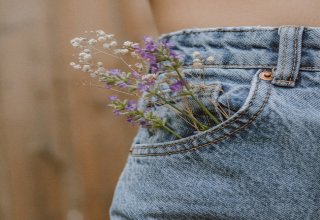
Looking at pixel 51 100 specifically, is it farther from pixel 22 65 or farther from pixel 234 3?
pixel 234 3

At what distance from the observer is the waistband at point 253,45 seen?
840mm

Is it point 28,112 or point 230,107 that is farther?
point 28,112

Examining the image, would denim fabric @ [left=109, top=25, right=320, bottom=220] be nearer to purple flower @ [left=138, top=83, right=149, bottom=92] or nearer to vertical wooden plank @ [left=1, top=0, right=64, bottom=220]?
purple flower @ [left=138, top=83, right=149, bottom=92]

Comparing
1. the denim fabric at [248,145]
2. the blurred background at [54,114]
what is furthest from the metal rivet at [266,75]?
the blurred background at [54,114]

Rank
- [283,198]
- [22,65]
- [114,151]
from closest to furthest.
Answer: [283,198]
[22,65]
[114,151]

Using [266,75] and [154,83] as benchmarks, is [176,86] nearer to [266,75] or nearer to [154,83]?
[154,83]

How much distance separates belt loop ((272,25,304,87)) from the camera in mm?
830

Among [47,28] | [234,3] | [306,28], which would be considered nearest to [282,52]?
[306,28]

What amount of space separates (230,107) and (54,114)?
2.41 feet

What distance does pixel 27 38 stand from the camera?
1389mm

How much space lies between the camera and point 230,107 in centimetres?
83

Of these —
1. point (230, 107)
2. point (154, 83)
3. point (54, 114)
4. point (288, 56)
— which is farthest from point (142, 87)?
point (54, 114)

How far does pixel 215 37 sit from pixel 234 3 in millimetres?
99

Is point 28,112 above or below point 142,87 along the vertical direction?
below
